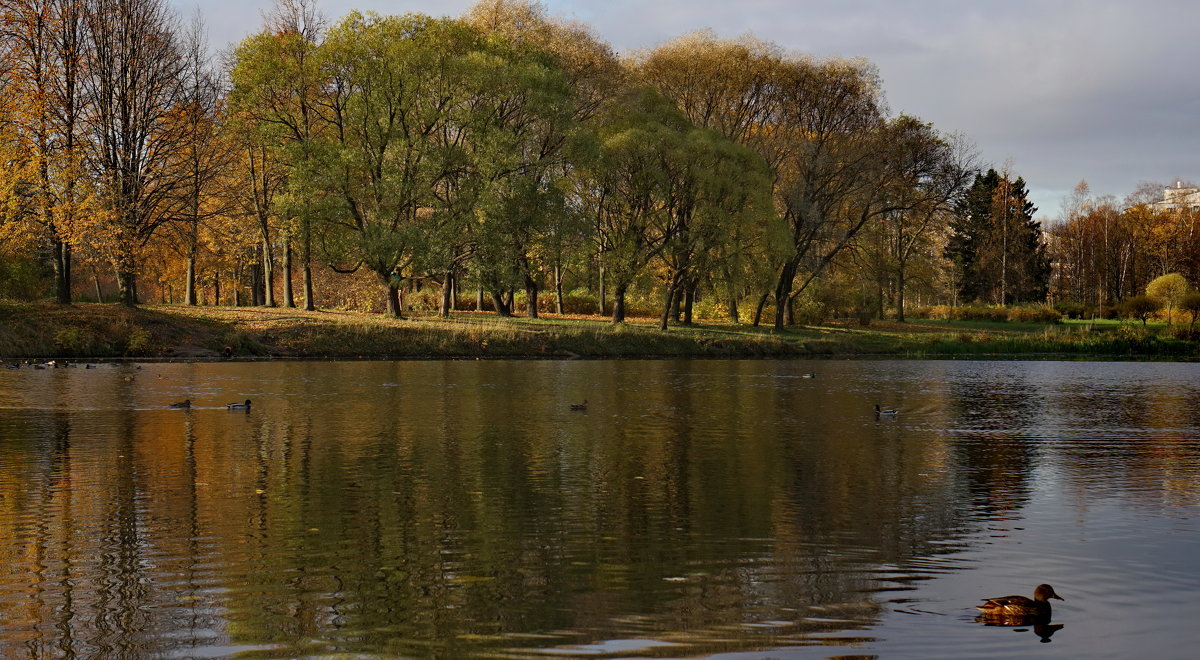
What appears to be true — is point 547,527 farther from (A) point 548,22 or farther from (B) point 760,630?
(A) point 548,22

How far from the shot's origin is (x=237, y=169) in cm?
6994

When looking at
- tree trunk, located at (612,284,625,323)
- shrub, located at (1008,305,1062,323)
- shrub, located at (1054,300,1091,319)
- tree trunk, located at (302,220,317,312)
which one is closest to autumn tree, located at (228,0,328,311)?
tree trunk, located at (302,220,317,312)

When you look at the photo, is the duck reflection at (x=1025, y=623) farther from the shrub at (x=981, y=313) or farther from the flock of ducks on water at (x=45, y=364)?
the shrub at (x=981, y=313)

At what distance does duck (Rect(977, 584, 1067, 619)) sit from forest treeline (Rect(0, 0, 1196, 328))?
48.4m

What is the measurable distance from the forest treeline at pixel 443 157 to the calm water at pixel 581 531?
87.4 ft

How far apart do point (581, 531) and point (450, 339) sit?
44.1 meters

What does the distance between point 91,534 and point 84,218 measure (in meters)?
41.5

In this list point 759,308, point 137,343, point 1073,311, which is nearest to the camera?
point 137,343

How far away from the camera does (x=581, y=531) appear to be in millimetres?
14180

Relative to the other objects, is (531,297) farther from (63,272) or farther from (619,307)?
→ (63,272)

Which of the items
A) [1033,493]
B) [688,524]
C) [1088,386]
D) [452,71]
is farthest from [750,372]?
[688,524]

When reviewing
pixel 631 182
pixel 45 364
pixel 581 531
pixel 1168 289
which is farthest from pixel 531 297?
pixel 581 531

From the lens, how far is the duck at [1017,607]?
996 centimetres

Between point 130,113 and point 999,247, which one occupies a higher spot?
point 130,113
